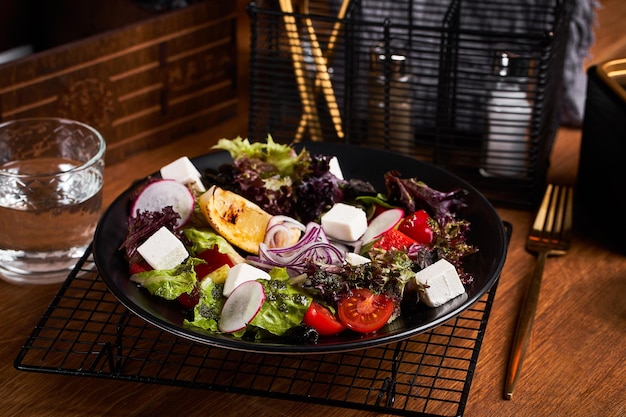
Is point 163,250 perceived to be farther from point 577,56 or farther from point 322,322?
point 577,56

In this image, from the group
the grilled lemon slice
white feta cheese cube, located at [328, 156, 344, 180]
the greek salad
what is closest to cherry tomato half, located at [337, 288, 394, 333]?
the greek salad

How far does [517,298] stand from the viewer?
143 cm

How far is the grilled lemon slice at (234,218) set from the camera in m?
1.31

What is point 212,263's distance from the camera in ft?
4.14

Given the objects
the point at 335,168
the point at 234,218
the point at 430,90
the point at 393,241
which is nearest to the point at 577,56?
the point at 430,90

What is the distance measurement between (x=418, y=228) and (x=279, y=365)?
0.29 m

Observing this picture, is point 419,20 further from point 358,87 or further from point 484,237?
point 484,237

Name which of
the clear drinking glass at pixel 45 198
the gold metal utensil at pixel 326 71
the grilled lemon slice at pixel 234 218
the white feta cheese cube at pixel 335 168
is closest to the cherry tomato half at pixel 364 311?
the grilled lemon slice at pixel 234 218

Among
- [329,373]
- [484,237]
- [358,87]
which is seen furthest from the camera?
[358,87]

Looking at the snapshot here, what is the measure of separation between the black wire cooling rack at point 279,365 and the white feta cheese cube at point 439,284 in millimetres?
67

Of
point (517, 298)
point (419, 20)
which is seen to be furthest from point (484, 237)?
point (419, 20)

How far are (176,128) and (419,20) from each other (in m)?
0.54

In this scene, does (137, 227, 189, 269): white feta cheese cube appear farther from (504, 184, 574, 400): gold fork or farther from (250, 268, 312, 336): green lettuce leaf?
(504, 184, 574, 400): gold fork

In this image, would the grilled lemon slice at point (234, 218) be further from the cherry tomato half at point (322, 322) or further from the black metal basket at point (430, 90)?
the black metal basket at point (430, 90)
